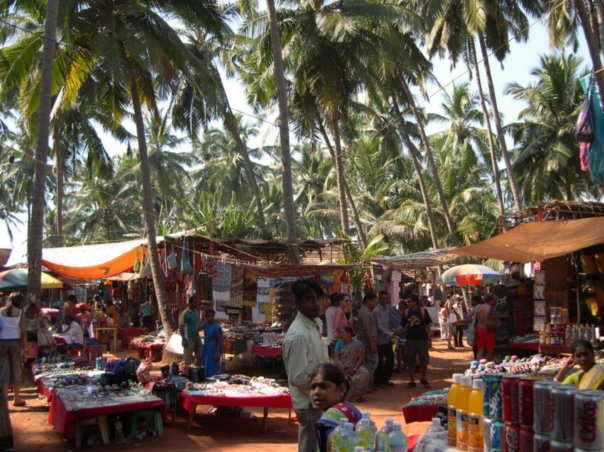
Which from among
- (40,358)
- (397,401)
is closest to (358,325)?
(397,401)

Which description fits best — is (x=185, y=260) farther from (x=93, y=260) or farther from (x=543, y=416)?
(x=543, y=416)

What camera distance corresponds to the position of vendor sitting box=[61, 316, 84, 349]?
1308 cm

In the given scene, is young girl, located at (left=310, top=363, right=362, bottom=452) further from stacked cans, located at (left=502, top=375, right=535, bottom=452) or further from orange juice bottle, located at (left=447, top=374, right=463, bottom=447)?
stacked cans, located at (left=502, top=375, right=535, bottom=452)

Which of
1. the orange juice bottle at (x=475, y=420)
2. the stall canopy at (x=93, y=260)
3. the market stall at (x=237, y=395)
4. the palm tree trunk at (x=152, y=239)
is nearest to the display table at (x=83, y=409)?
the market stall at (x=237, y=395)

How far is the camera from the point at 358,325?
11.2 meters

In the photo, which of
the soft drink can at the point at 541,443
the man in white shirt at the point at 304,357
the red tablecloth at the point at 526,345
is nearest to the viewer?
Answer: the soft drink can at the point at 541,443

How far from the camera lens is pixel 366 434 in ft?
10.7

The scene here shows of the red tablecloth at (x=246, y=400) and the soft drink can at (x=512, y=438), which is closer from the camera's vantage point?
the soft drink can at (x=512, y=438)

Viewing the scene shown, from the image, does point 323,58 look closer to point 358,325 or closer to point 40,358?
point 358,325

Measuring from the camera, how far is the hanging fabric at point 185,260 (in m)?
15.0

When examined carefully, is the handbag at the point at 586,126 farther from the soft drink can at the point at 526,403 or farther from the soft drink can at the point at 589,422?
the soft drink can at the point at 589,422

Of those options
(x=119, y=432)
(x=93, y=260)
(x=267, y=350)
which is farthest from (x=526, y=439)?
(x=93, y=260)

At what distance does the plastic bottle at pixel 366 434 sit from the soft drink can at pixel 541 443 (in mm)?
1065

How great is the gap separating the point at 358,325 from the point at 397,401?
56.1 inches
